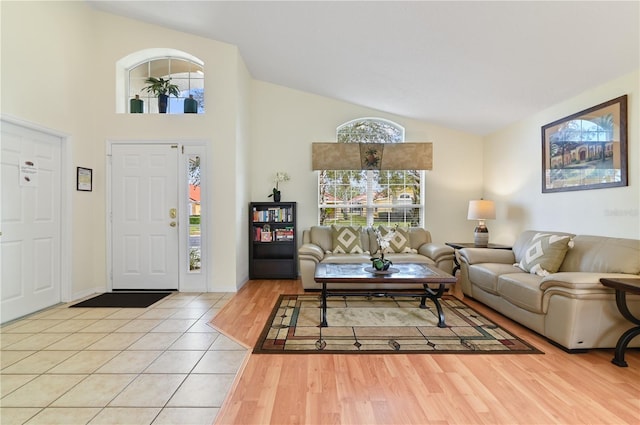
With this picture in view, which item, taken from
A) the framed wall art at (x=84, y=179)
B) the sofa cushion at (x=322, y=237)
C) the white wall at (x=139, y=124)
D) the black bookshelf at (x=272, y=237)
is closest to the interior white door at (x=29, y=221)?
the framed wall art at (x=84, y=179)

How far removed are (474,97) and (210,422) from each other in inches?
172

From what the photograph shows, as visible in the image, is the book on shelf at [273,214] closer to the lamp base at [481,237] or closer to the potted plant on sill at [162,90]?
the potted plant on sill at [162,90]

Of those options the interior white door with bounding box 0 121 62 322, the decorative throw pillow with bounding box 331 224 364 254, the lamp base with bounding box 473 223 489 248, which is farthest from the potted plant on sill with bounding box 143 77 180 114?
the lamp base with bounding box 473 223 489 248

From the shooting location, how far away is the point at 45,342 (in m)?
2.66

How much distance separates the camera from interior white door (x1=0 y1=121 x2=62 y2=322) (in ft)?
10.2

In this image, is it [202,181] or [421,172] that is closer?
[202,181]

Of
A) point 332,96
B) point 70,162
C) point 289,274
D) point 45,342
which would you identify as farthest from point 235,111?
point 45,342

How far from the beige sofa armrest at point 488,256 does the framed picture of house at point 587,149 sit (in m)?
0.96

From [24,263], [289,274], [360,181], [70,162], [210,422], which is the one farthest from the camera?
[360,181]

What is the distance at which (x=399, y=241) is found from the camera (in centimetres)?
483

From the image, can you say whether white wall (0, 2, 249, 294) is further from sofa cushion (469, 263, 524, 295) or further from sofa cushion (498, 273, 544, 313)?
sofa cushion (498, 273, 544, 313)

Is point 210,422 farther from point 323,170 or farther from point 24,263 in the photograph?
point 323,170

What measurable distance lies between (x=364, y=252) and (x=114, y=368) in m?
3.39

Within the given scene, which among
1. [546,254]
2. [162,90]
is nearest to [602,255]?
[546,254]
